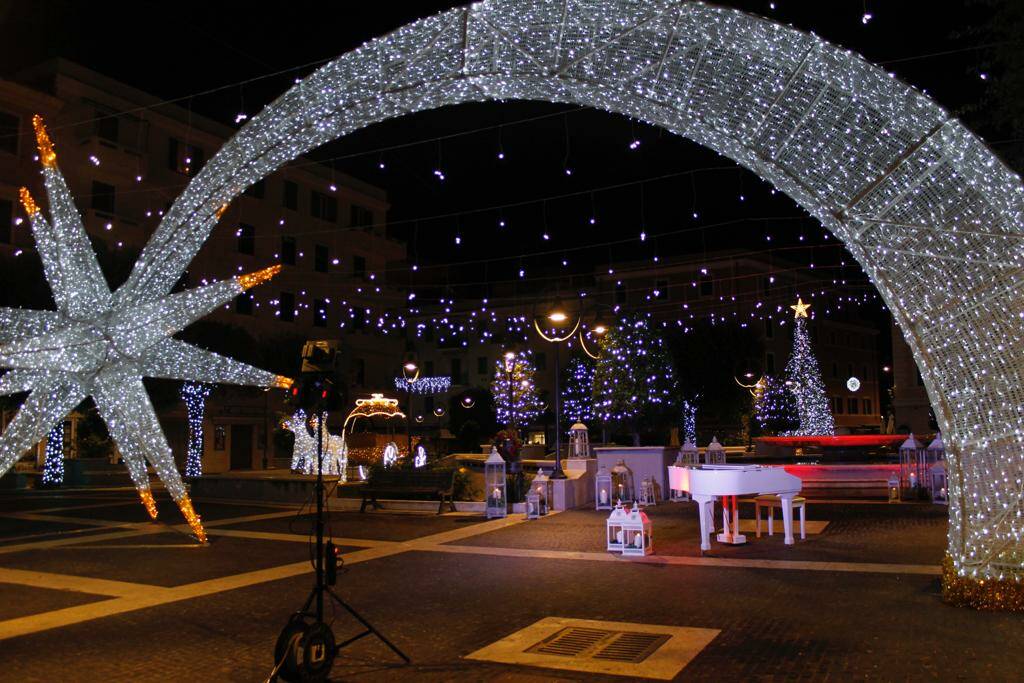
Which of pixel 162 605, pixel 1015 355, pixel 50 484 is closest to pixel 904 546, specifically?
pixel 1015 355

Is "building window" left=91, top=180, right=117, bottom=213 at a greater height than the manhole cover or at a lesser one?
greater

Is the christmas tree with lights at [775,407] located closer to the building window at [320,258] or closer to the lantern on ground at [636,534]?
the building window at [320,258]

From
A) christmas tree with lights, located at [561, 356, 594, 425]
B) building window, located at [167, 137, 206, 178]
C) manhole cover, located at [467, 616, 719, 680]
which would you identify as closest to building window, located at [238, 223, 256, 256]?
building window, located at [167, 137, 206, 178]

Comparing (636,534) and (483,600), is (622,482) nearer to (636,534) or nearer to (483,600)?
(636,534)

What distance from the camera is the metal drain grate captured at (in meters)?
7.01

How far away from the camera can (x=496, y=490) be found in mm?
17922

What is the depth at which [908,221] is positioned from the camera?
28.3 feet

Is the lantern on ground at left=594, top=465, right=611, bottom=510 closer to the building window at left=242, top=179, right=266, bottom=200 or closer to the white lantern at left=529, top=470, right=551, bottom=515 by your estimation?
the white lantern at left=529, top=470, right=551, bottom=515

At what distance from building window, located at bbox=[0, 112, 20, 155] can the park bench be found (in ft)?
73.1

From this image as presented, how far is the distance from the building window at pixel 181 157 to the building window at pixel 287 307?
7322 mm

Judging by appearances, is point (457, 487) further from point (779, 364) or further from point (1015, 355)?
point (779, 364)

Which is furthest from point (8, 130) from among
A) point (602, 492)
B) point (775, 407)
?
point (775, 407)

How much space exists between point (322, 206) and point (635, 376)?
62.9 feet

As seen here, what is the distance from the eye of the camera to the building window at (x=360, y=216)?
1832 inches
